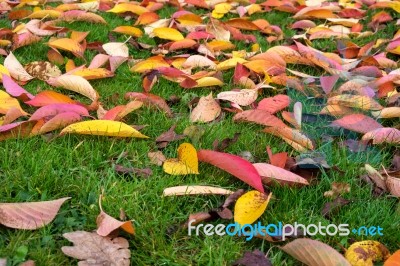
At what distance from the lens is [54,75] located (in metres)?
2.66

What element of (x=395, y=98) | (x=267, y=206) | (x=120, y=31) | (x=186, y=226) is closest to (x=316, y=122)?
(x=395, y=98)

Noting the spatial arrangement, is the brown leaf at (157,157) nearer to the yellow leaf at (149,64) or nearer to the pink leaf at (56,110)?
the pink leaf at (56,110)

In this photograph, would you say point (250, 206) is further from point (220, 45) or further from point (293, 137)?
point (220, 45)

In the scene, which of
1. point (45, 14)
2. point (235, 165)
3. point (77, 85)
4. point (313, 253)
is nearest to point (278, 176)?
point (235, 165)

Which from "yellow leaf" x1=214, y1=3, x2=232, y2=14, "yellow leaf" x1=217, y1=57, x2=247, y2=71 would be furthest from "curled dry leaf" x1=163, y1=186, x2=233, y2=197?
"yellow leaf" x1=214, y1=3, x2=232, y2=14

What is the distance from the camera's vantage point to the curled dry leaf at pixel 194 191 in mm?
1794

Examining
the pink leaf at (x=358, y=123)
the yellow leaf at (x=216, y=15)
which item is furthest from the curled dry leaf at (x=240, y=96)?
the yellow leaf at (x=216, y=15)

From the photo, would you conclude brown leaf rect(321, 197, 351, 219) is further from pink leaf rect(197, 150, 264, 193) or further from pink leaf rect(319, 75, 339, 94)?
pink leaf rect(319, 75, 339, 94)

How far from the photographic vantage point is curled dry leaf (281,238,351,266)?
148cm

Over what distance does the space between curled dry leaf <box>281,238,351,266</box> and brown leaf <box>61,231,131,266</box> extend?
17.2 inches

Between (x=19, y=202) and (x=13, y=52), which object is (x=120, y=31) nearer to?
(x=13, y=52)

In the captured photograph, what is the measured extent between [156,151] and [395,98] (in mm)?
1092

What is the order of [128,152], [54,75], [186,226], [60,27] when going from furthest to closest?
[60,27]
[54,75]
[128,152]
[186,226]

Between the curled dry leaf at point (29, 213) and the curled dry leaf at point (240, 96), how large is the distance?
981 millimetres
